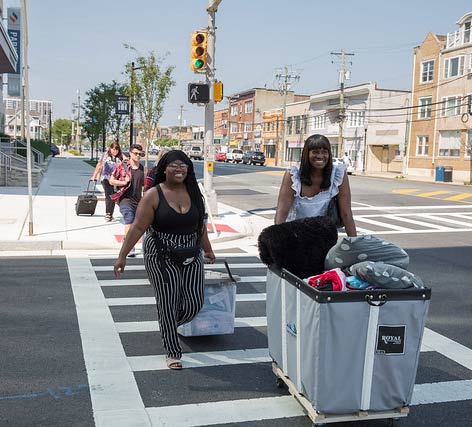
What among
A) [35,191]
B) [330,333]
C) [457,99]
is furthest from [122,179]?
[457,99]

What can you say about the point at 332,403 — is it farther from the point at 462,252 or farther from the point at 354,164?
the point at 354,164

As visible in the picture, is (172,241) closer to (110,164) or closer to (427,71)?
(110,164)

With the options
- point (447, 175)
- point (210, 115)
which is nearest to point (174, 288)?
point (210, 115)

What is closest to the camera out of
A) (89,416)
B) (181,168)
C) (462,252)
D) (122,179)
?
(89,416)

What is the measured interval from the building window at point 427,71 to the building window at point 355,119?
1038 centimetres

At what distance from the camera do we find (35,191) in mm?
20594

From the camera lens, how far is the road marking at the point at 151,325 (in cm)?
592

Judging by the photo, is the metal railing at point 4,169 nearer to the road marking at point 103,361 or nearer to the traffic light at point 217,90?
the traffic light at point 217,90

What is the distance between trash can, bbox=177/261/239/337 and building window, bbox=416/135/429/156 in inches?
1854

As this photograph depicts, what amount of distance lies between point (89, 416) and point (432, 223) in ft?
45.4

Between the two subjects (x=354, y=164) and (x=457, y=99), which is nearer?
(x=457, y=99)

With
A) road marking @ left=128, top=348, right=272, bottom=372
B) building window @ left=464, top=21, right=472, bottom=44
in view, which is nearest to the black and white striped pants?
road marking @ left=128, top=348, right=272, bottom=372

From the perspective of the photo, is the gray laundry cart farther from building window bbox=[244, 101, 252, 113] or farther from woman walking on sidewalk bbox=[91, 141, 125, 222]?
building window bbox=[244, 101, 252, 113]

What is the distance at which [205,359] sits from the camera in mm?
5109
